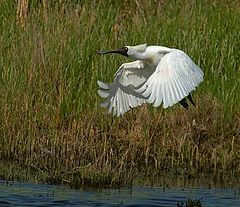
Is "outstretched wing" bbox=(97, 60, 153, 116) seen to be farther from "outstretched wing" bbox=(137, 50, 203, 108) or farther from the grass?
"outstretched wing" bbox=(137, 50, 203, 108)

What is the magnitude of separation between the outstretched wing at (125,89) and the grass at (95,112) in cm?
25

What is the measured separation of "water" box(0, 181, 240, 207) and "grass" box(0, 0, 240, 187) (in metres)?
0.13

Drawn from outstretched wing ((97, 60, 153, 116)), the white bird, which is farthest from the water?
outstretched wing ((97, 60, 153, 116))

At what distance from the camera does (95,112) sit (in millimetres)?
8727

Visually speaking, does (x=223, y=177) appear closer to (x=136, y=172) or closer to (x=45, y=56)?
(x=136, y=172)

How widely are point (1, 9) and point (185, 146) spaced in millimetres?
3532

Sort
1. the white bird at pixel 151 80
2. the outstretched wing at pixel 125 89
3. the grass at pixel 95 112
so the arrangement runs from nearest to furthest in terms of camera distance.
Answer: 1. the white bird at pixel 151 80
2. the grass at pixel 95 112
3. the outstretched wing at pixel 125 89

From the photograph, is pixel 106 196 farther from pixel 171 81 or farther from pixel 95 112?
pixel 95 112

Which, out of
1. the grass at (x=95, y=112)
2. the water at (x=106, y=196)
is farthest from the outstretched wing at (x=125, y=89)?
the water at (x=106, y=196)

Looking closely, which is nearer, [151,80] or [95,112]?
[151,80]

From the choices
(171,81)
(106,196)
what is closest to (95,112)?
(171,81)

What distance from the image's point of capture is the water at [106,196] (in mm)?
7020

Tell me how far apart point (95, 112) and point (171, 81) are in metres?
1.53

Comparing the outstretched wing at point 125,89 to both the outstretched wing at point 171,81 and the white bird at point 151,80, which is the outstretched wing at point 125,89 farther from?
the outstretched wing at point 171,81
